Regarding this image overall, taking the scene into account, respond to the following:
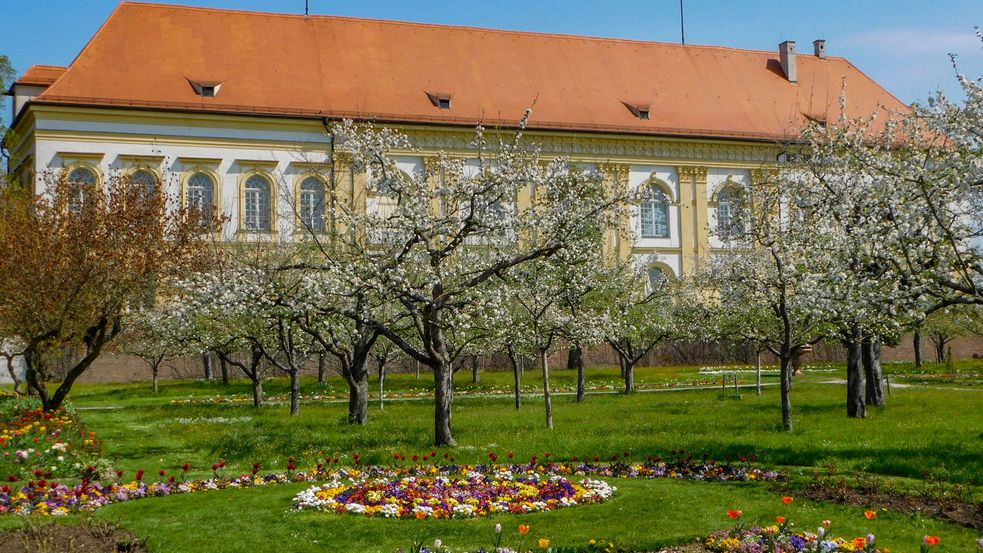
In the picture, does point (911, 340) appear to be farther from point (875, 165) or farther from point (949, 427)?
point (875, 165)

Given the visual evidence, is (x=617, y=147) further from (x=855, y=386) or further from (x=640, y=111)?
(x=855, y=386)

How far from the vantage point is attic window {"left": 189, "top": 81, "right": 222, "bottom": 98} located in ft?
145

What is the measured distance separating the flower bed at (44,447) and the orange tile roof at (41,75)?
31689mm

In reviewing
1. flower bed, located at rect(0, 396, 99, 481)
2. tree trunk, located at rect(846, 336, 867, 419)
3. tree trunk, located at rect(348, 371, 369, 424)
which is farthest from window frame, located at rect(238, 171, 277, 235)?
tree trunk, located at rect(846, 336, 867, 419)

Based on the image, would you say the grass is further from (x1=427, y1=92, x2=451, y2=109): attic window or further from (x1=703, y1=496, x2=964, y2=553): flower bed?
(x1=427, y1=92, x2=451, y2=109): attic window

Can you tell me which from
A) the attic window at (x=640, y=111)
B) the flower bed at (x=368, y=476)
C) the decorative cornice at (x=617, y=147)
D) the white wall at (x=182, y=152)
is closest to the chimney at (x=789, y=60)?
the decorative cornice at (x=617, y=147)

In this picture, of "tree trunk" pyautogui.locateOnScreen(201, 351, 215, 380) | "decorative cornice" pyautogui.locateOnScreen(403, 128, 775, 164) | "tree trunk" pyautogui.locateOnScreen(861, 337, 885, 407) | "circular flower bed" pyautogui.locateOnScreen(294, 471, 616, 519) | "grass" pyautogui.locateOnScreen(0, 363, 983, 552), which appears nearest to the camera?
"grass" pyautogui.locateOnScreen(0, 363, 983, 552)

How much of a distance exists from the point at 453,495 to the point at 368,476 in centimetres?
220

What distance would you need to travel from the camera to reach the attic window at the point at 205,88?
4425 centimetres

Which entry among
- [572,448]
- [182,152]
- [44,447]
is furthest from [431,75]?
[44,447]

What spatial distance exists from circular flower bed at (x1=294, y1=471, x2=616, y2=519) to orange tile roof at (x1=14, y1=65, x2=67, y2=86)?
134 ft

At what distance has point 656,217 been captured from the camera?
51.5 metres

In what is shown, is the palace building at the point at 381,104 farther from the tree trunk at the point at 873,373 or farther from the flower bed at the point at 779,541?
the flower bed at the point at 779,541

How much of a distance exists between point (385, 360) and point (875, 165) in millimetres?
18012
